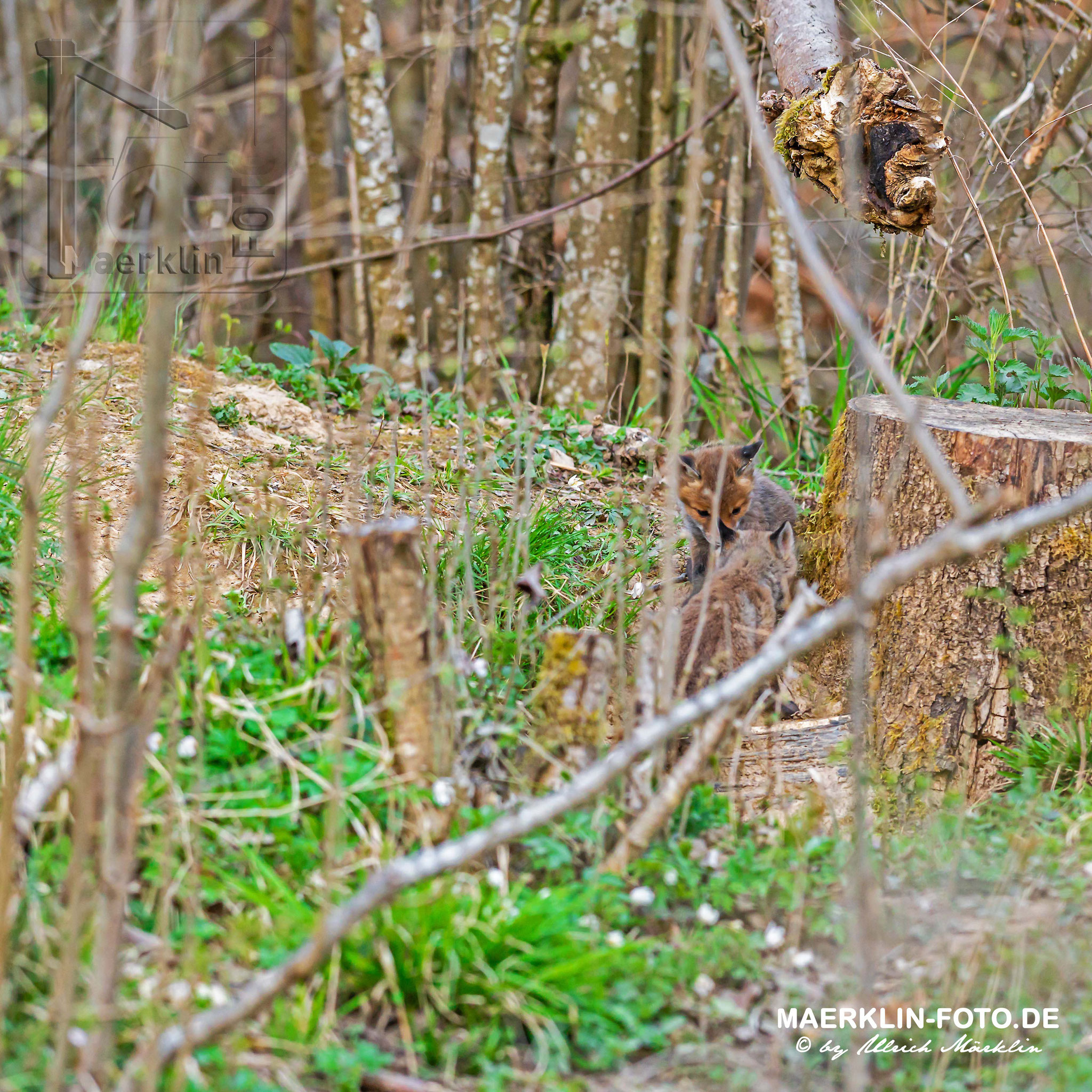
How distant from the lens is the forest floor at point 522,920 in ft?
7.67

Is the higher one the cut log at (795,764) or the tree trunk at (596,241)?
the tree trunk at (596,241)

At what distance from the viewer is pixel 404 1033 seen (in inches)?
92.7

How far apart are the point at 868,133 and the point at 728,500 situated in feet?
6.33

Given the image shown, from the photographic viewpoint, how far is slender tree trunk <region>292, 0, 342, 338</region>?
8.51 meters

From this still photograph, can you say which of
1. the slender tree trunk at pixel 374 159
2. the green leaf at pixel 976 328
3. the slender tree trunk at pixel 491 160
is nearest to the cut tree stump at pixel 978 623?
the green leaf at pixel 976 328

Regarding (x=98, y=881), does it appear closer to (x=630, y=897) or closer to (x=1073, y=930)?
(x=630, y=897)

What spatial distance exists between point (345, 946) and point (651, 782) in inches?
38.5

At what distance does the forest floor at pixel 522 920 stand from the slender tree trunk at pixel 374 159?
4315mm

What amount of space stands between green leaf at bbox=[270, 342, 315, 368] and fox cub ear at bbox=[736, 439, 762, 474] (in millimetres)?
2619

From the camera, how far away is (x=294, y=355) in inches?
254

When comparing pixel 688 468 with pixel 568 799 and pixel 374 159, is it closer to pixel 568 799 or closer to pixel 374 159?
pixel 568 799

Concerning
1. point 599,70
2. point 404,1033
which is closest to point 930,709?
point 404,1033

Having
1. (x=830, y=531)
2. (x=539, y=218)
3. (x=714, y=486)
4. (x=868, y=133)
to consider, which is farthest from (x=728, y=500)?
(x=539, y=218)

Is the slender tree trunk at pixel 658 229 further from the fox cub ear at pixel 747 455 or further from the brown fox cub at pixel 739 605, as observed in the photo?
the brown fox cub at pixel 739 605
